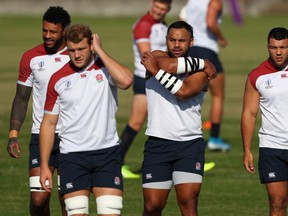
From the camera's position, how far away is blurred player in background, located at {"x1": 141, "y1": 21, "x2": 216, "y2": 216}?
10664 millimetres

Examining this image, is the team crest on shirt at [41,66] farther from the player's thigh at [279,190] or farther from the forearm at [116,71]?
the player's thigh at [279,190]

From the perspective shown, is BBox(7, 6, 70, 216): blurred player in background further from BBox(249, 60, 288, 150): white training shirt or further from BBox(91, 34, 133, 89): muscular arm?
BBox(249, 60, 288, 150): white training shirt

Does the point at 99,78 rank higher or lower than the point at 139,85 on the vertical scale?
higher

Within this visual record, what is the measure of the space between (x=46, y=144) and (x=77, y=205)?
25.7 inches

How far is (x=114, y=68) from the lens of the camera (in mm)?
10125

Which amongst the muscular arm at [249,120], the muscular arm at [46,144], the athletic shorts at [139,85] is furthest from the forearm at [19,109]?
the athletic shorts at [139,85]

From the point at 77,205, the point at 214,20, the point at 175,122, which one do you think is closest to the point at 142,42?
the point at 214,20

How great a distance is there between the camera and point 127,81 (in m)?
10.2

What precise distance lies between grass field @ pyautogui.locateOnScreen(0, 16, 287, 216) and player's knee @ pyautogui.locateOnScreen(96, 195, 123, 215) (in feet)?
10.0

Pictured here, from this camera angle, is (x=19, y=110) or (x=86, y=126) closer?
(x=86, y=126)

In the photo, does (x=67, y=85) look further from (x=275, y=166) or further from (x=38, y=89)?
(x=275, y=166)

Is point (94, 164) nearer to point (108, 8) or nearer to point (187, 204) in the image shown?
point (187, 204)

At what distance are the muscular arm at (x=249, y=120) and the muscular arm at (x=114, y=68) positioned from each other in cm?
140

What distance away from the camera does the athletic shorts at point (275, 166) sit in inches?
428
